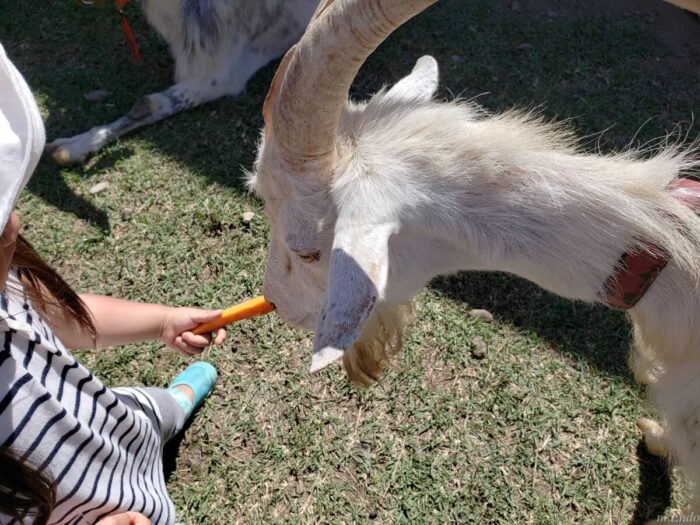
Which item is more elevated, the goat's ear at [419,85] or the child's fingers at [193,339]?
the goat's ear at [419,85]

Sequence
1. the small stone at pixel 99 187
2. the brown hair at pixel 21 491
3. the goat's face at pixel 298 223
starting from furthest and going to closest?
the small stone at pixel 99 187, the goat's face at pixel 298 223, the brown hair at pixel 21 491

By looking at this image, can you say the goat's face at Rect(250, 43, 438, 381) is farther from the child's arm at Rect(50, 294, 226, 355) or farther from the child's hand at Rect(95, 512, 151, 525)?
the child's hand at Rect(95, 512, 151, 525)

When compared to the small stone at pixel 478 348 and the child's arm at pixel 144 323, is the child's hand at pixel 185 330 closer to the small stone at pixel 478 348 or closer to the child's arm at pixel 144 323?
the child's arm at pixel 144 323

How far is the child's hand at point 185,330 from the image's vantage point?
7.69ft

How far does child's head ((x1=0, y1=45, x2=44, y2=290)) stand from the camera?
113cm

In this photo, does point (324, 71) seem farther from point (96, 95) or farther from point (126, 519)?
point (96, 95)

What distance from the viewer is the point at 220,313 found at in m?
2.41

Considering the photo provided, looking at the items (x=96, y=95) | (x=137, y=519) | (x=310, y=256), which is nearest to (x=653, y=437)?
(x=310, y=256)

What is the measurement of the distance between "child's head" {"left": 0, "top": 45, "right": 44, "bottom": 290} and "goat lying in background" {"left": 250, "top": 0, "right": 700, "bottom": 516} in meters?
0.63

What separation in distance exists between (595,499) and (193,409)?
197cm

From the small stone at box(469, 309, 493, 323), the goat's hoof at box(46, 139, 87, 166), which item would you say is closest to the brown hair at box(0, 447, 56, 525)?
the small stone at box(469, 309, 493, 323)

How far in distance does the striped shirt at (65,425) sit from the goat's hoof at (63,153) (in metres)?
2.34

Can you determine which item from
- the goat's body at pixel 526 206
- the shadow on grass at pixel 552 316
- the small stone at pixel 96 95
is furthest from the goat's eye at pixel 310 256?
the small stone at pixel 96 95

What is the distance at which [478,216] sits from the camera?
1669mm
